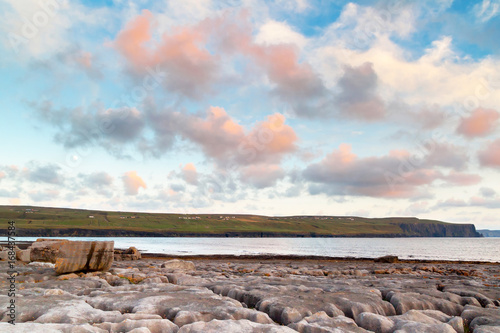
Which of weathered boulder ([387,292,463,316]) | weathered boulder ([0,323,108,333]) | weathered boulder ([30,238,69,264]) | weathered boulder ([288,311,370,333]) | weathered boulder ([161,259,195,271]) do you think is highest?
weathered boulder ([0,323,108,333])

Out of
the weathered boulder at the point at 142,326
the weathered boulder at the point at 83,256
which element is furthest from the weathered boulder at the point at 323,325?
the weathered boulder at the point at 83,256

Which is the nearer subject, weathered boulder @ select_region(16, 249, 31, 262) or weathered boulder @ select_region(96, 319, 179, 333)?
weathered boulder @ select_region(96, 319, 179, 333)

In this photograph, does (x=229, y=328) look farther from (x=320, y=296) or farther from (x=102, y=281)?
(x=102, y=281)

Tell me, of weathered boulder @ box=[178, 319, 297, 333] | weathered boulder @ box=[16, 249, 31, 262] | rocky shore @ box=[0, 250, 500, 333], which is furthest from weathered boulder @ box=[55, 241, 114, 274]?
weathered boulder @ box=[178, 319, 297, 333]

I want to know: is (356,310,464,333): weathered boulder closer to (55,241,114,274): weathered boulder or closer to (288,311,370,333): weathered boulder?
(288,311,370,333): weathered boulder

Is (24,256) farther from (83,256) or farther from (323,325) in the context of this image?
(323,325)

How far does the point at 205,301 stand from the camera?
11.7m

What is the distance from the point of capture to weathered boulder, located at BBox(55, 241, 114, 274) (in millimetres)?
18906

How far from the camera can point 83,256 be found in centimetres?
1978

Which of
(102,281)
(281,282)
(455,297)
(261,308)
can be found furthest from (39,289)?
(455,297)

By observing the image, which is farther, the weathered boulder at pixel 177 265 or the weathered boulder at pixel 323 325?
the weathered boulder at pixel 177 265

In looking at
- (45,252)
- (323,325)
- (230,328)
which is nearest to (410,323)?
(323,325)

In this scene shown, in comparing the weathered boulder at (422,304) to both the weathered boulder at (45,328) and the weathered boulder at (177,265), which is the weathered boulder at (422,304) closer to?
the weathered boulder at (45,328)

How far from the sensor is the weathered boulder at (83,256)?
18.9 m
